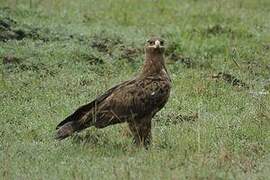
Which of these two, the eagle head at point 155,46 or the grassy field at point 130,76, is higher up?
the eagle head at point 155,46

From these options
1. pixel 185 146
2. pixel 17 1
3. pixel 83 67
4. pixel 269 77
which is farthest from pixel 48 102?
pixel 17 1

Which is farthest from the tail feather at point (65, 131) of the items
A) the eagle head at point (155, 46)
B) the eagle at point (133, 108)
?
the eagle head at point (155, 46)

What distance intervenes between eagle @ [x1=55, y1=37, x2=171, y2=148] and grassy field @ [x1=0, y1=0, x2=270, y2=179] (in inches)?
8.9

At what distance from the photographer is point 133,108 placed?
8.66 m

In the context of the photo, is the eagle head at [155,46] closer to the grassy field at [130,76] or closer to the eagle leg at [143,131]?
the eagle leg at [143,131]

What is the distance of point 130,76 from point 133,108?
4.72 metres

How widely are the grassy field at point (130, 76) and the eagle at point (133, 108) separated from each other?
225 mm

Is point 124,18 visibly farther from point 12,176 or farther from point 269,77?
point 12,176

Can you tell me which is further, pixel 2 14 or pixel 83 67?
pixel 2 14

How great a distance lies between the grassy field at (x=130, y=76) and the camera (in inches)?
314

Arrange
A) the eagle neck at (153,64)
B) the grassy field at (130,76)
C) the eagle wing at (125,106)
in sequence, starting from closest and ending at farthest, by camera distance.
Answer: the grassy field at (130,76)
the eagle wing at (125,106)
the eagle neck at (153,64)

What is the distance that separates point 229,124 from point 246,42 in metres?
6.72

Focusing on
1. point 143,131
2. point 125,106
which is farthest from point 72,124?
point 143,131

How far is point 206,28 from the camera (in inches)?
677
